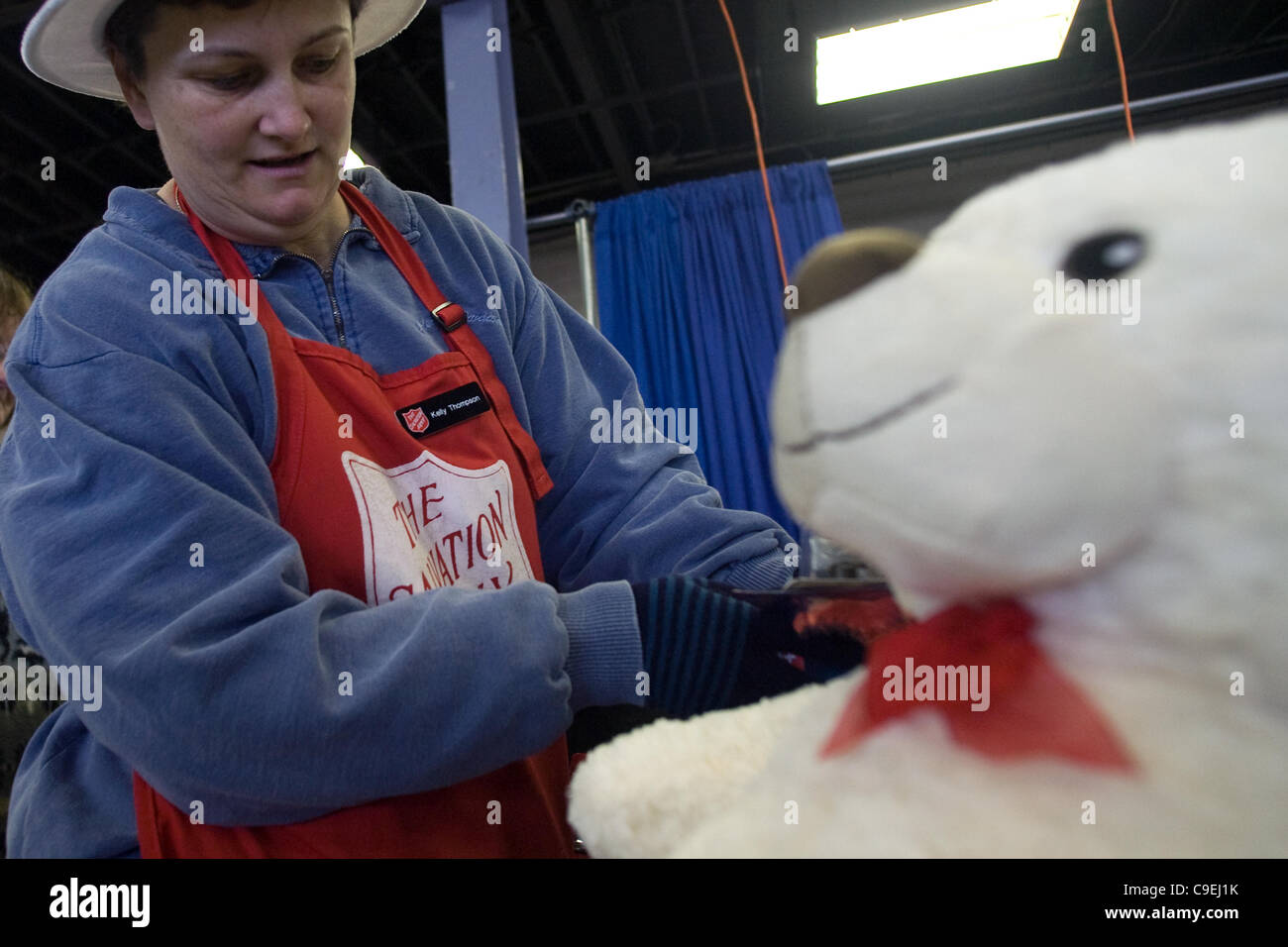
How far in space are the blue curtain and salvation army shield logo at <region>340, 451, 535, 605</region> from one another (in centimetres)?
21

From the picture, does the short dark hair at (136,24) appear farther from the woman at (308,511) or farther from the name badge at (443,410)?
the name badge at (443,410)

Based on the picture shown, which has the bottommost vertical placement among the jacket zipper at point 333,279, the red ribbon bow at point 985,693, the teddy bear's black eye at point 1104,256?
the red ribbon bow at point 985,693

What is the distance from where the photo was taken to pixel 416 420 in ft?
2.08

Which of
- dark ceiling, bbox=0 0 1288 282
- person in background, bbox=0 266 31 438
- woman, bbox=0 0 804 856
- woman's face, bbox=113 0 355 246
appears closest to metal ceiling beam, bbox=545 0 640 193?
dark ceiling, bbox=0 0 1288 282

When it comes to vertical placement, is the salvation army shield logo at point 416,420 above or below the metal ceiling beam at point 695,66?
below

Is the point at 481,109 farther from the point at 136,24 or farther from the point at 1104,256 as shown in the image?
the point at 1104,256

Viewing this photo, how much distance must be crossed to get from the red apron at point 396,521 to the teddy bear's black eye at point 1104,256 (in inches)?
Answer: 18.8

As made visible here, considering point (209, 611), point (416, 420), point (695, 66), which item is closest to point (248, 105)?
point (416, 420)

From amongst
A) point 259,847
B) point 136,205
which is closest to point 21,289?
point 136,205

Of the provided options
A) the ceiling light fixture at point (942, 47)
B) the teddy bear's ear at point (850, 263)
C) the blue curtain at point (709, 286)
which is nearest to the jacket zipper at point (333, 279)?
the blue curtain at point (709, 286)

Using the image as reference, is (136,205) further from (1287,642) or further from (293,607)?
(1287,642)

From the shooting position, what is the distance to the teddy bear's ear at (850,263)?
0.24 metres

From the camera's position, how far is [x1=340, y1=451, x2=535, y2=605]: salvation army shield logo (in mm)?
570

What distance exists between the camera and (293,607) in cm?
46
